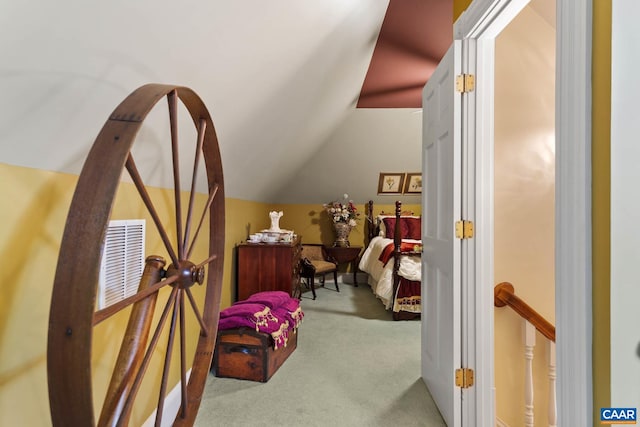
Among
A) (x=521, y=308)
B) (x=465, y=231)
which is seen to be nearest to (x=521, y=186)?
(x=465, y=231)

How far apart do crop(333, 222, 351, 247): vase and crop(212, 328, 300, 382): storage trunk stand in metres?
3.39

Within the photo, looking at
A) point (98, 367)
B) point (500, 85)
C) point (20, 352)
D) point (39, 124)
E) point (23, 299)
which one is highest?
point (500, 85)

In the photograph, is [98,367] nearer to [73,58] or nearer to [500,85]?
[73,58]

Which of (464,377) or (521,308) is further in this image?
(521,308)

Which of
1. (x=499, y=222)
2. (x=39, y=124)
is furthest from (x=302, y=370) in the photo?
(x=39, y=124)

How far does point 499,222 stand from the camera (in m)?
1.93

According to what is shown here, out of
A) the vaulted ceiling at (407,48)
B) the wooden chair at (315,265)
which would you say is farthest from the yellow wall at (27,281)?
the wooden chair at (315,265)

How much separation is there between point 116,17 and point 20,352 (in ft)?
3.22

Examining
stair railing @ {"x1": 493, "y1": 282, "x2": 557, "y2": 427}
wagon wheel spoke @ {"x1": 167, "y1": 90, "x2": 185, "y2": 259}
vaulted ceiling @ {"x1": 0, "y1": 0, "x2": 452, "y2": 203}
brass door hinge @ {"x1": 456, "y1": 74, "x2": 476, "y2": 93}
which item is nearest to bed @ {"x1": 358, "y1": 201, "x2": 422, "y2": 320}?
vaulted ceiling @ {"x1": 0, "y1": 0, "x2": 452, "y2": 203}

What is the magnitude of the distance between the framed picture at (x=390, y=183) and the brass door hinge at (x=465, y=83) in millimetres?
3606

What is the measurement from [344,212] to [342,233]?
1.17 ft

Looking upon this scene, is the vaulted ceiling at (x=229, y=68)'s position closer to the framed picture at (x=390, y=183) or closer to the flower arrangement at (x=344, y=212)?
the framed picture at (x=390, y=183)

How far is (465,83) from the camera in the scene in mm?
1708

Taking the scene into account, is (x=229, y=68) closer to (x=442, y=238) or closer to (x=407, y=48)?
(x=442, y=238)
